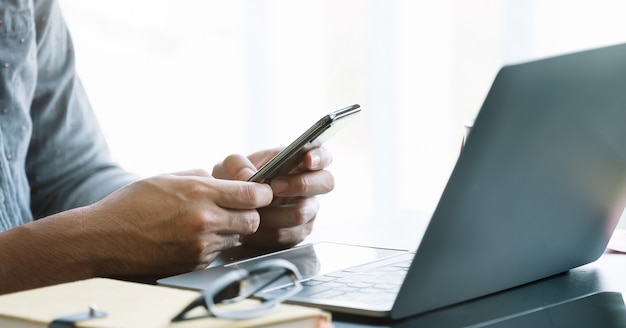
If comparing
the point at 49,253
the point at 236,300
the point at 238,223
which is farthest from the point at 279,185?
the point at 236,300

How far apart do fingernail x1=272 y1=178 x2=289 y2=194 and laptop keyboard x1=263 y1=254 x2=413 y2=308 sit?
212 mm

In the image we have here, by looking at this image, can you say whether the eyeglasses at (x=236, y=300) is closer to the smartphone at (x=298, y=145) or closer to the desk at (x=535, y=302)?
the desk at (x=535, y=302)

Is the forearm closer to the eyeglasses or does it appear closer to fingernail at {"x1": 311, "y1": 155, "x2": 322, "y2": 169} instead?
fingernail at {"x1": 311, "y1": 155, "x2": 322, "y2": 169}

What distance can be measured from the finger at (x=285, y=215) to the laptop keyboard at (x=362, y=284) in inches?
8.3

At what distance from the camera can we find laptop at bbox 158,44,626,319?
0.57 meters

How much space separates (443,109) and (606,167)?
2.69 metres

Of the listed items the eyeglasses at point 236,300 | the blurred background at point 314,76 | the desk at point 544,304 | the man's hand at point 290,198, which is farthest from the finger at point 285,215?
the blurred background at point 314,76

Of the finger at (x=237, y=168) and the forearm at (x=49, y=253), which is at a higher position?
the finger at (x=237, y=168)

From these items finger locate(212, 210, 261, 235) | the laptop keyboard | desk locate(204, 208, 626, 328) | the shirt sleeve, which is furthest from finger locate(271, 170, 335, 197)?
the shirt sleeve

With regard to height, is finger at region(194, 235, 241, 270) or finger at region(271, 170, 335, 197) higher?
finger at region(271, 170, 335, 197)

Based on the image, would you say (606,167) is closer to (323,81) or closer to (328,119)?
(328,119)

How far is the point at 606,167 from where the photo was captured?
2.35 feet

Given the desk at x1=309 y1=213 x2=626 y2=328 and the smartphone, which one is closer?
the desk at x1=309 y1=213 x2=626 y2=328

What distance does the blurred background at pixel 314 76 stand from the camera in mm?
3316
